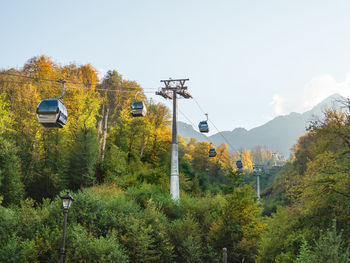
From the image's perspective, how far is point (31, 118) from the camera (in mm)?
32375

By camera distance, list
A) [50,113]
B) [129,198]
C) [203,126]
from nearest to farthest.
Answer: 1. [50,113]
2. [129,198]
3. [203,126]

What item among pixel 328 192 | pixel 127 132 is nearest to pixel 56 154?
pixel 127 132

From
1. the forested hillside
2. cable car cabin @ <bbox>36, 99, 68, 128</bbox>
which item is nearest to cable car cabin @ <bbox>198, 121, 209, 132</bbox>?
the forested hillside

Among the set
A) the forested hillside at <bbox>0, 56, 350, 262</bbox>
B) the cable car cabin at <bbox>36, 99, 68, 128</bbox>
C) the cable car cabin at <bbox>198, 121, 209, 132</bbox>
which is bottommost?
the forested hillside at <bbox>0, 56, 350, 262</bbox>

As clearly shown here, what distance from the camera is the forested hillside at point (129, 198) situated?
15586mm

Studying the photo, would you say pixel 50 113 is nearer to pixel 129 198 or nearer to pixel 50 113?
pixel 50 113

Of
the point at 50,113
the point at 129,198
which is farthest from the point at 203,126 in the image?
the point at 50,113

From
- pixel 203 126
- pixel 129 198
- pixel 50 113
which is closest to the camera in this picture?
pixel 50 113

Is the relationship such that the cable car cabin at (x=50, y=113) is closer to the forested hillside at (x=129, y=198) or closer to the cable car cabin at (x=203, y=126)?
the forested hillside at (x=129, y=198)

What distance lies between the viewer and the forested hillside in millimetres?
15586

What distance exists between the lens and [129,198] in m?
26.7

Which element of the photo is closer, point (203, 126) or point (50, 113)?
point (50, 113)

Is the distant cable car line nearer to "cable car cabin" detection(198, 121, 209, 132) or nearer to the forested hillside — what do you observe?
the forested hillside

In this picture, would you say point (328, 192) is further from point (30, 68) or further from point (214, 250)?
point (30, 68)
